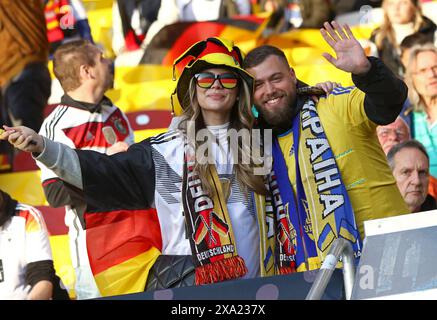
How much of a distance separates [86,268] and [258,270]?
1.64m

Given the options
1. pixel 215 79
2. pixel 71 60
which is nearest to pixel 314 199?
pixel 215 79

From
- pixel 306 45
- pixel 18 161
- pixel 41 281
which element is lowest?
pixel 41 281

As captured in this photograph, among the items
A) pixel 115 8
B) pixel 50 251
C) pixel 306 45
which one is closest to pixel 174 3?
pixel 115 8

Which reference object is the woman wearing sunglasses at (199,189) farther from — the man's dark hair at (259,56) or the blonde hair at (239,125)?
the man's dark hair at (259,56)

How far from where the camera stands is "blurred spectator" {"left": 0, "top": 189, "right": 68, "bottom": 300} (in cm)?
505

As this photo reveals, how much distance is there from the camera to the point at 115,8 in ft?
19.4

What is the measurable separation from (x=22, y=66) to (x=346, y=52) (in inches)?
114

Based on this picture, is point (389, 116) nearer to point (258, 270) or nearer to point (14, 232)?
point (258, 270)

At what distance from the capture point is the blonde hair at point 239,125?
12.7ft

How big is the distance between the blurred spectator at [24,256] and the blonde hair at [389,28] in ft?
8.11

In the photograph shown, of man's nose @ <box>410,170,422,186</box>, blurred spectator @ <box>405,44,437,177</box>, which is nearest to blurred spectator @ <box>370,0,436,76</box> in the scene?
blurred spectator @ <box>405,44,437,177</box>
